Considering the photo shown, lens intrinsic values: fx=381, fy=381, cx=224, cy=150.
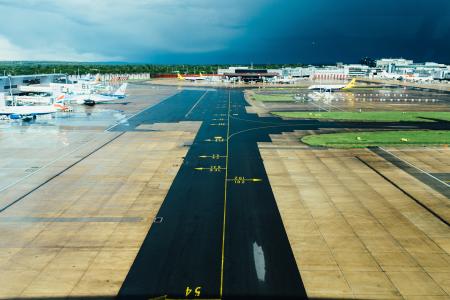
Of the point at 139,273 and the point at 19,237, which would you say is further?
the point at 19,237

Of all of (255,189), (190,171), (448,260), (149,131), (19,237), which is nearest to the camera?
(448,260)

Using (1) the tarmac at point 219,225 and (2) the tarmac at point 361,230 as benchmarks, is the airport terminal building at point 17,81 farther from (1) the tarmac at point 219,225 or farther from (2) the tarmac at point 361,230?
(2) the tarmac at point 361,230

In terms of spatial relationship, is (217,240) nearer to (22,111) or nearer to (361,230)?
(361,230)

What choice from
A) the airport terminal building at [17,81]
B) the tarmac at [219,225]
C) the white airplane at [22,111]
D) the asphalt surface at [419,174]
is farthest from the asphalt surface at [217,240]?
the airport terminal building at [17,81]

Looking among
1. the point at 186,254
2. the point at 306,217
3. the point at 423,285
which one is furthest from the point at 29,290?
the point at 423,285

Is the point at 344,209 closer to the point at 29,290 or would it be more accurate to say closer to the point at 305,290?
the point at 305,290

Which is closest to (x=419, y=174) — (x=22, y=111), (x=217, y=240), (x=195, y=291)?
(x=217, y=240)

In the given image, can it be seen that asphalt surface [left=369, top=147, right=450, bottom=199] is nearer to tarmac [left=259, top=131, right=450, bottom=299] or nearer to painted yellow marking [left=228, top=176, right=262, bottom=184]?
tarmac [left=259, top=131, right=450, bottom=299]
